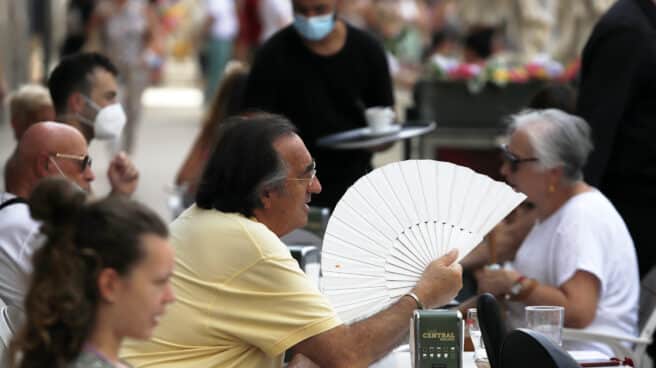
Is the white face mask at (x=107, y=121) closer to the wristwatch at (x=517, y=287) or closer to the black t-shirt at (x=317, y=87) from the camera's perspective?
the black t-shirt at (x=317, y=87)

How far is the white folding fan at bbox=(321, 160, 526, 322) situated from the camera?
348 centimetres

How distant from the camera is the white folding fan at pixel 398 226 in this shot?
3479 millimetres

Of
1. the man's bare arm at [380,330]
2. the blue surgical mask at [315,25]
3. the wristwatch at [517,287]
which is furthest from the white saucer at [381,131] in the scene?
the man's bare arm at [380,330]

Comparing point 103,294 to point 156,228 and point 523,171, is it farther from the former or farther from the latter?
point 523,171

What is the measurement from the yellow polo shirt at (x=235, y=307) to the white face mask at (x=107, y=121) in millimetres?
2289

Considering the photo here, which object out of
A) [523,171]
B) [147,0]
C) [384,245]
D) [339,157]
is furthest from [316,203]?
[147,0]

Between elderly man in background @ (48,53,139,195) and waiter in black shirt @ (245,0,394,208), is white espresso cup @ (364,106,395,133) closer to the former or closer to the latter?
waiter in black shirt @ (245,0,394,208)

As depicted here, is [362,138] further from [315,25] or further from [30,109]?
[30,109]

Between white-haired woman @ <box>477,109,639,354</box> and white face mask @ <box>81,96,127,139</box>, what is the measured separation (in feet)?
5.46

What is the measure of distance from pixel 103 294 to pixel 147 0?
11362 millimetres

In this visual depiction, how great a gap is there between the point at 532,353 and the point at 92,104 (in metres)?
3.28

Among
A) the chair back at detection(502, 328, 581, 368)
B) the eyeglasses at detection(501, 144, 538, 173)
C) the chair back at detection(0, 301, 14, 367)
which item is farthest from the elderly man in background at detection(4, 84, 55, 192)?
the chair back at detection(502, 328, 581, 368)

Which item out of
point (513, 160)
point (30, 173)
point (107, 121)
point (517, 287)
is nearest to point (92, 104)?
point (107, 121)

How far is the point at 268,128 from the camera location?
138 inches
